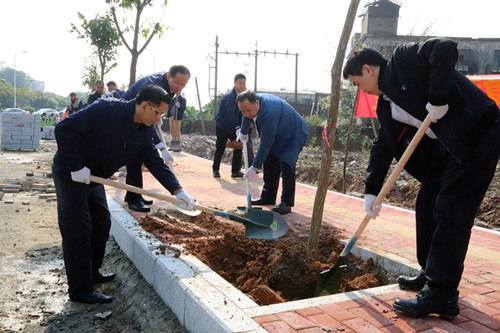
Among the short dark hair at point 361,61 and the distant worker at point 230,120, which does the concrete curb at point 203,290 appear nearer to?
the short dark hair at point 361,61

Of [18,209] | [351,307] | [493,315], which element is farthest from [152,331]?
[18,209]

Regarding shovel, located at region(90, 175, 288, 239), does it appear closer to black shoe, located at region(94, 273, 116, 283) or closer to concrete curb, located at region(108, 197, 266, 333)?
concrete curb, located at region(108, 197, 266, 333)

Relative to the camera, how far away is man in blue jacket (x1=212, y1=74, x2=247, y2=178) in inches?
310

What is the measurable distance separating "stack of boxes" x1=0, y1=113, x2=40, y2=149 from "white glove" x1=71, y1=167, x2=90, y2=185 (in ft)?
43.0

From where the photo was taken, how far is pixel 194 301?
262cm

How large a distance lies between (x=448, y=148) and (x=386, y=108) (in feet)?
1.86

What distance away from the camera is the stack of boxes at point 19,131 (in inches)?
584

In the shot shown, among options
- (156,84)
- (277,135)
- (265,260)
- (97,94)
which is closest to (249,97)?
→ (277,135)

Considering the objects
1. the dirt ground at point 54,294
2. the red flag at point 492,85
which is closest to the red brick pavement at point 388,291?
the dirt ground at point 54,294

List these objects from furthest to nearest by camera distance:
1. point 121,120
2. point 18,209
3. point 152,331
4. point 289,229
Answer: point 18,209 < point 289,229 < point 121,120 < point 152,331

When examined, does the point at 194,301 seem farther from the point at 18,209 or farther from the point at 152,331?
the point at 18,209

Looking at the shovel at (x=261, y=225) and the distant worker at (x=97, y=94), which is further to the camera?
the distant worker at (x=97, y=94)

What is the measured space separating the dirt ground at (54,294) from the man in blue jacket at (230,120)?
145 inches

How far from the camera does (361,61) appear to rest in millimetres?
2777
